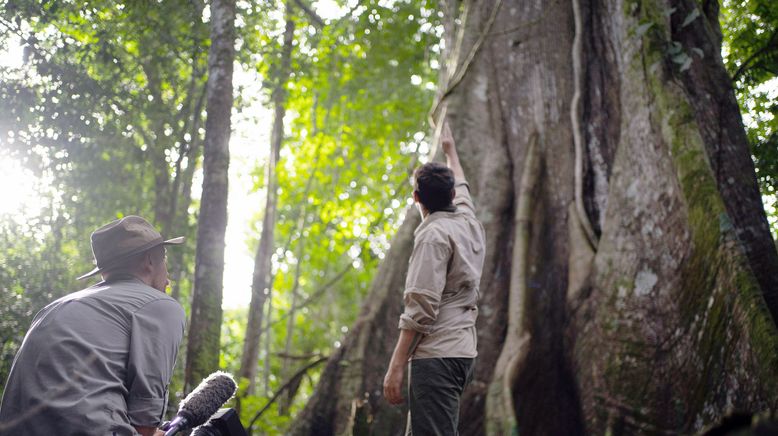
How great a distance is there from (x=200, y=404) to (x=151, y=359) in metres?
0.28

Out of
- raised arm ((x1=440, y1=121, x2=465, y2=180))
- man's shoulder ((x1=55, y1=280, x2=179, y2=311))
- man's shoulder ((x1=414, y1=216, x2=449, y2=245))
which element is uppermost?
raised arm ((x1=440, y1=121, x2=465, y2=180))

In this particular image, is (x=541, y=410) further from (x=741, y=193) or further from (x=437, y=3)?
(x=437, y=3)

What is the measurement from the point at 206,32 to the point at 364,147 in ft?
18.5

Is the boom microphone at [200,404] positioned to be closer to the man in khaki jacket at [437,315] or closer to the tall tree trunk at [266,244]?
the man in khaki jacket at [437,315]

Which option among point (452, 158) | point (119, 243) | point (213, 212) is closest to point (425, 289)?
point (119, 243)

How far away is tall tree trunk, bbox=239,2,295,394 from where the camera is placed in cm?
979

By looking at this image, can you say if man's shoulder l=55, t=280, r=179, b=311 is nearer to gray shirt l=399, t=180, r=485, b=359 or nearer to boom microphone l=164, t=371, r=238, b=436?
boom microphone l=164, t=371, r=238, b=436

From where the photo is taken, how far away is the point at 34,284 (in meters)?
8.16

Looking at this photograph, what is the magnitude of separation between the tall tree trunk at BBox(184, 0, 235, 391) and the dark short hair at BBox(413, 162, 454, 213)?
7.33 ft

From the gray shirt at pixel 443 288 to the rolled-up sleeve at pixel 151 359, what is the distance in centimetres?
109

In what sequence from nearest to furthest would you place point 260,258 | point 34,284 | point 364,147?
point 34,284, point 260,258, point 364,147

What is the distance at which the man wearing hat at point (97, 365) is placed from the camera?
2600mm

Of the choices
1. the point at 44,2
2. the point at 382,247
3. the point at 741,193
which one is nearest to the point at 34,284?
the point at 44,2

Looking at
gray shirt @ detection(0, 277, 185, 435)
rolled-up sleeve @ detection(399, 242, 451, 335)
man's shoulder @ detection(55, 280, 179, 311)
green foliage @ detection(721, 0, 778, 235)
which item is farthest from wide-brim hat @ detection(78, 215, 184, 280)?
green foliage @ detection(721, 0, 778, 235)
